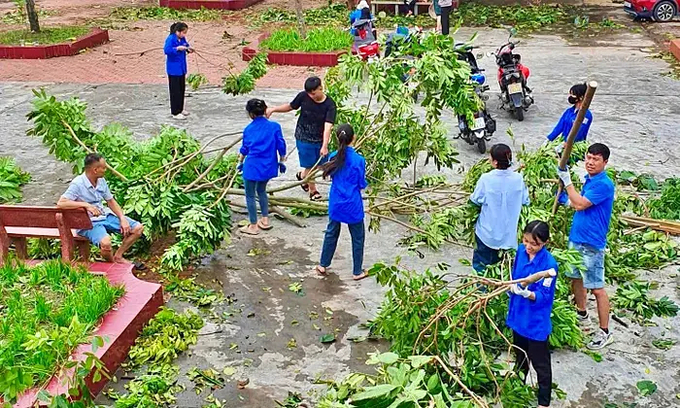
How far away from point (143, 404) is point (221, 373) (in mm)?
622

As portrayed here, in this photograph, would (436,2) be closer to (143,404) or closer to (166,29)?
(166,29)

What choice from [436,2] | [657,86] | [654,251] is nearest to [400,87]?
[654,251]

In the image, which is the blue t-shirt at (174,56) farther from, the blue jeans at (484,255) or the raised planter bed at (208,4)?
the raised planter bed at (208,4)

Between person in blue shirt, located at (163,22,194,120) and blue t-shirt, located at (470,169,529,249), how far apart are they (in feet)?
21.9

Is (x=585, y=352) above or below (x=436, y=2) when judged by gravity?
below

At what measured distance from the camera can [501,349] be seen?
515cm

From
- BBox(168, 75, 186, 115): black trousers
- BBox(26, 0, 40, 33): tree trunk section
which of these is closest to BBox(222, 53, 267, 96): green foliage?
BBox(168, 75, 186, 115): black trousers

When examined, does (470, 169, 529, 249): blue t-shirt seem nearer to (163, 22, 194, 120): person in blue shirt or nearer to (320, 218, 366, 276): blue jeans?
(320, 218, 366, 276): blue jeans

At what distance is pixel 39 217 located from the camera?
6.07 meters

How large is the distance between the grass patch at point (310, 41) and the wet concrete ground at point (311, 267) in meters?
2.65

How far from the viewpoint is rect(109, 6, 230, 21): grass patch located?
67.7ft

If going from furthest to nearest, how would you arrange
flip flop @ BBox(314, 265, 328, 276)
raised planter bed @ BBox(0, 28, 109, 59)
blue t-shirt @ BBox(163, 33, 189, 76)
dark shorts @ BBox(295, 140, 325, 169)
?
raised planter bed @ BBox(0, 28, 109, 59), blue t-shirt @ BBox(163, 33, 189, 76), dark shorts @ BBox(295, 140, 325, 169), flip flop @ BBox(314, 265, 328, 276)

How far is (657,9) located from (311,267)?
14992 millimetres

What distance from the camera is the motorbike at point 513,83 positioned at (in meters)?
10.6
